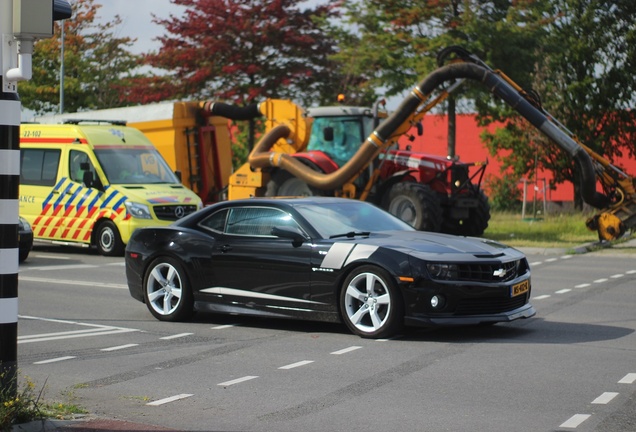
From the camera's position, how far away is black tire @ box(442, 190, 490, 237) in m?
25.7

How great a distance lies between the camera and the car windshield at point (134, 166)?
72.5ft

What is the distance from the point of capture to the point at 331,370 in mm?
9320

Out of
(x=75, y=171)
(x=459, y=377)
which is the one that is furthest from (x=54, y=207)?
(x=459, y=377)

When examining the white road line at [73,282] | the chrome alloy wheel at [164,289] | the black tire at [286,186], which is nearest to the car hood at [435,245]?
the chrome alloy wheel at [164,289]

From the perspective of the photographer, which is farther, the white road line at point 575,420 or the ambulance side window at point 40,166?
the ambulance side window at point 40,166

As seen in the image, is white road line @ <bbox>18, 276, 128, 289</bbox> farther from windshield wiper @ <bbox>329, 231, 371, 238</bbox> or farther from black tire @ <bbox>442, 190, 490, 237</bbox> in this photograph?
black tire @ <bbox>442, 190, 490, 237</bbox>

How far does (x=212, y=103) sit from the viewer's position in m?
27.0

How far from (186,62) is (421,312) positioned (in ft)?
97.6

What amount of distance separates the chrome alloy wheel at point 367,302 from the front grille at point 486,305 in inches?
27.4

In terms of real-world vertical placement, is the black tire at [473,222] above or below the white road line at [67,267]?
above

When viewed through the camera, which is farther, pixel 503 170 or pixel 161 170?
pixel 503 170

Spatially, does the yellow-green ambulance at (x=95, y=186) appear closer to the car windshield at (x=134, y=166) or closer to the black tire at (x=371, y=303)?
the car windshield at (x=134, y=166)

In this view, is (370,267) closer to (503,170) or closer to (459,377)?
(459,377)

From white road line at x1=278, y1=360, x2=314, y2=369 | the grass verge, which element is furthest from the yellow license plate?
the grass verge
